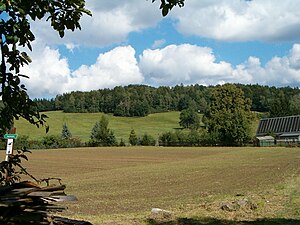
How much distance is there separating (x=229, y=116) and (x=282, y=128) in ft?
78.0

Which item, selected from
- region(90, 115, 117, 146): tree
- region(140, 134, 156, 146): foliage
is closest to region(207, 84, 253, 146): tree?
region(140, 134, 156, 146): foliage

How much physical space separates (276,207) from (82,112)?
133 m

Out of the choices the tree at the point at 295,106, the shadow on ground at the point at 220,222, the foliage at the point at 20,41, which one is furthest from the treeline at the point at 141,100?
the foliage at the point at 20,41

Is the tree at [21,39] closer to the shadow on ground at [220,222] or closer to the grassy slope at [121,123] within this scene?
the shadow on ground at [220,222]

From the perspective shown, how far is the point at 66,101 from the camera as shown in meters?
143

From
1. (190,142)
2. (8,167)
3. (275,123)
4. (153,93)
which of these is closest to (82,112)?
(153,93)

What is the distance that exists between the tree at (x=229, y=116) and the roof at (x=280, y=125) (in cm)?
1556

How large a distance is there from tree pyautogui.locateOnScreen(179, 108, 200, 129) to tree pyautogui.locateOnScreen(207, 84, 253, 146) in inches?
1232

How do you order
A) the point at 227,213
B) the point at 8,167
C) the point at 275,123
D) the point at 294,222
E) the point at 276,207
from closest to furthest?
the point at 8,167 < the point at 294,222 < the point at 227,213 < the point at 276,207 < the point at 275,123

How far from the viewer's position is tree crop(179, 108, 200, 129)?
12388 centimetres

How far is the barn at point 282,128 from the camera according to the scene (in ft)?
323

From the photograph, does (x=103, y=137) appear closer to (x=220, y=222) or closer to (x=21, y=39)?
(x=220, y=222)

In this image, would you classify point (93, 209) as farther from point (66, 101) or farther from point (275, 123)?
point (66, 101)

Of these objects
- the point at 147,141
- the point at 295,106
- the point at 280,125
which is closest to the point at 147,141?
the point at 147,141
